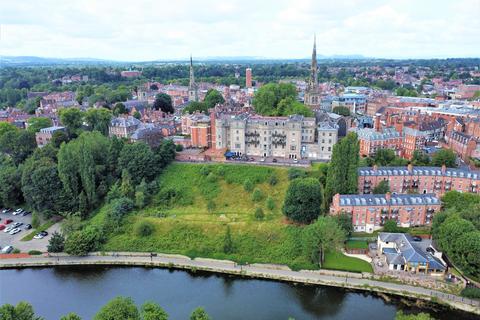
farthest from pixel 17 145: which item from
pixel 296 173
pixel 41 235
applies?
pixel 296 173

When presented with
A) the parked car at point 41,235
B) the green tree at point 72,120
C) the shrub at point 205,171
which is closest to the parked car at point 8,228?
the parked car at point 41,235

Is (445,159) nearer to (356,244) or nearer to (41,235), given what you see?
(356,244)

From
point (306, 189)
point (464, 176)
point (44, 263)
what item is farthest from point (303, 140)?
point (44, 263)

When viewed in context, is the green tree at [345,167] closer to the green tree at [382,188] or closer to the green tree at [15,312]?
the green tree at [382,188]

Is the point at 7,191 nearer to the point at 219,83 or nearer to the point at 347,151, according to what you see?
the point at 347,151

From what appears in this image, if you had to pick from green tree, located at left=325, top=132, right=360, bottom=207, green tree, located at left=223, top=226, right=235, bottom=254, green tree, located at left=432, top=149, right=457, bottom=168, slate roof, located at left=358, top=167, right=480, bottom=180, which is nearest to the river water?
green tree, located at left=223, top=226, right=235, bottom=254

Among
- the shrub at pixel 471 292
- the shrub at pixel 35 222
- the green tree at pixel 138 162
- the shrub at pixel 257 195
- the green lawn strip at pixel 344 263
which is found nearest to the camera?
the shrub at pixel 471 292

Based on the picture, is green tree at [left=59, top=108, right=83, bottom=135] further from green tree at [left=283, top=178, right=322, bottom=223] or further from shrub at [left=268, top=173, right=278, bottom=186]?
green tree at [left=283, top=178, right=322, bottom=223]
